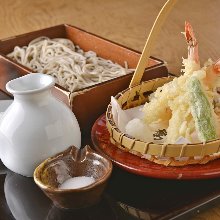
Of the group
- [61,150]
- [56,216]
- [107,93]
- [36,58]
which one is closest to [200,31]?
[36,58]

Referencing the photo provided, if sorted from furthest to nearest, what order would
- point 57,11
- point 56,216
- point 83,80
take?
point 57,11 < point 83,80 < point 56,216

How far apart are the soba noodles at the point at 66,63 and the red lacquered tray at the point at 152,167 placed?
0.32 m

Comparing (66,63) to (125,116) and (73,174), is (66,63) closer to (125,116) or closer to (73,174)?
(125,116)

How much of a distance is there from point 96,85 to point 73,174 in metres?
0.29

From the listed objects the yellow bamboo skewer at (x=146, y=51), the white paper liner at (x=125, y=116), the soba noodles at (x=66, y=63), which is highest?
the yellow bamboo skewer at (x=146, y=51)

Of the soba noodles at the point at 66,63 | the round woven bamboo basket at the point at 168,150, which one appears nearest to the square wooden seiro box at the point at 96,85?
the soba noodles at the point at 66,63

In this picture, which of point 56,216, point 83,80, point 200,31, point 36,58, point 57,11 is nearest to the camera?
point 56,216

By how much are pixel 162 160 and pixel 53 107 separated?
0.25 meters

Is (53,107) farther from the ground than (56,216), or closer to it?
farther from the ground

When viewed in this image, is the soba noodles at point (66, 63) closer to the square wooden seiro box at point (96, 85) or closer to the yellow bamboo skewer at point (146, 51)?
the square wooden seiro box at point (96, 85)

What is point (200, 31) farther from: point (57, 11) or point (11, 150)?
point (11, 150)

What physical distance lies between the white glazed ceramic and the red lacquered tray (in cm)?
9

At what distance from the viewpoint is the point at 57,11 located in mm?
2420

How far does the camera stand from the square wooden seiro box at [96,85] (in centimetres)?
125
